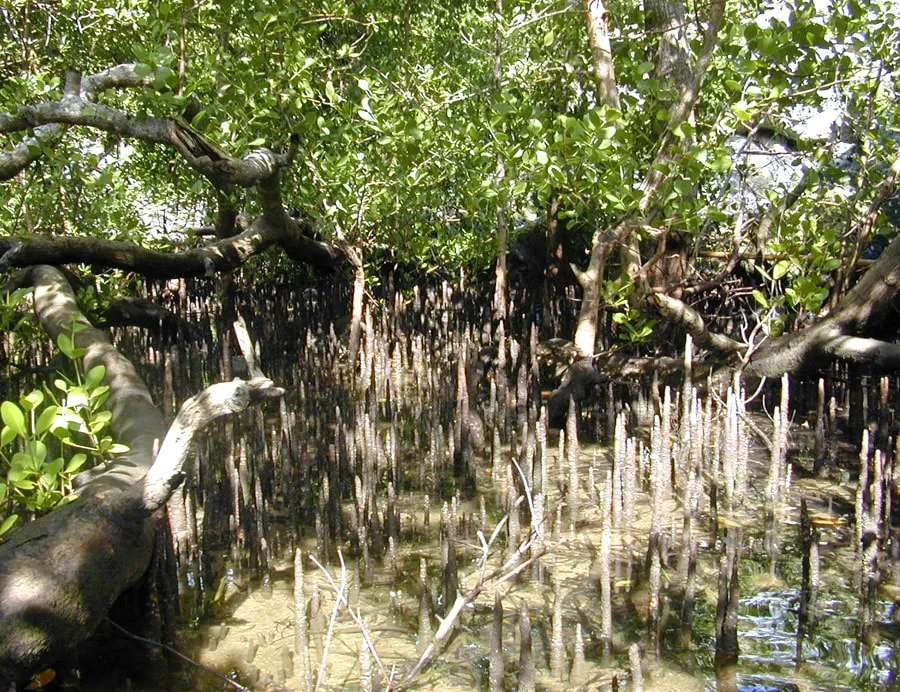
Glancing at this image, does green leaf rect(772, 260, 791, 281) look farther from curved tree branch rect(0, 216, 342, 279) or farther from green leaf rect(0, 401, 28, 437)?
green leaf rect(0, 401, 28, 437)

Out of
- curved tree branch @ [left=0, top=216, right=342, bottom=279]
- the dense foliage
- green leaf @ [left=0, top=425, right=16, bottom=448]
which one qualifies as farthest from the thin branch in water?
curved tree branch @ [left=0, top=216, right=342, bottom=279]

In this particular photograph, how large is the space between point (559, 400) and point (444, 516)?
5.97 feet

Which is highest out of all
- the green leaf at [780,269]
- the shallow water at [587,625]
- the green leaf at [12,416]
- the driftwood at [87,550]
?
the green leaf at [780,269]

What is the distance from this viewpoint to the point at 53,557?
6.84 ft

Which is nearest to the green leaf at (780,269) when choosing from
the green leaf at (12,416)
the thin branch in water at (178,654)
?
the thin branch in water at (178,654)

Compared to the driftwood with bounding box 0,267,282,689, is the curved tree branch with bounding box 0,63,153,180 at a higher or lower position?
higher

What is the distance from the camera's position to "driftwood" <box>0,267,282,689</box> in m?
1.95

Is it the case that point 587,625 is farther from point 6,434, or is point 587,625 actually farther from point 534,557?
point 6,434

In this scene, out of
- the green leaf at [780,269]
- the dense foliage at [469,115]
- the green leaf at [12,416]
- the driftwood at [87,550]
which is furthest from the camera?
the green leaf at [780,269]

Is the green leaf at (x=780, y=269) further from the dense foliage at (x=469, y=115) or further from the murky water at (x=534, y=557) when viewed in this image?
the murky water at (x=534, y=557)

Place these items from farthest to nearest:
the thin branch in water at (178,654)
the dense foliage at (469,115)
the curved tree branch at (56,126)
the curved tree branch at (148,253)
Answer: the curved tree branch at (148,253), the dense foliage at (469,115), the curved tree branch at (56,126), the thin branch in water at (178,654)

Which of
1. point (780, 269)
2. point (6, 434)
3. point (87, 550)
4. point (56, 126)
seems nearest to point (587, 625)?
point (87, 550)

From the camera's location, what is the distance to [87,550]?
84.7 inches

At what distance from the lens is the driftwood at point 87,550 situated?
76.7 inches
